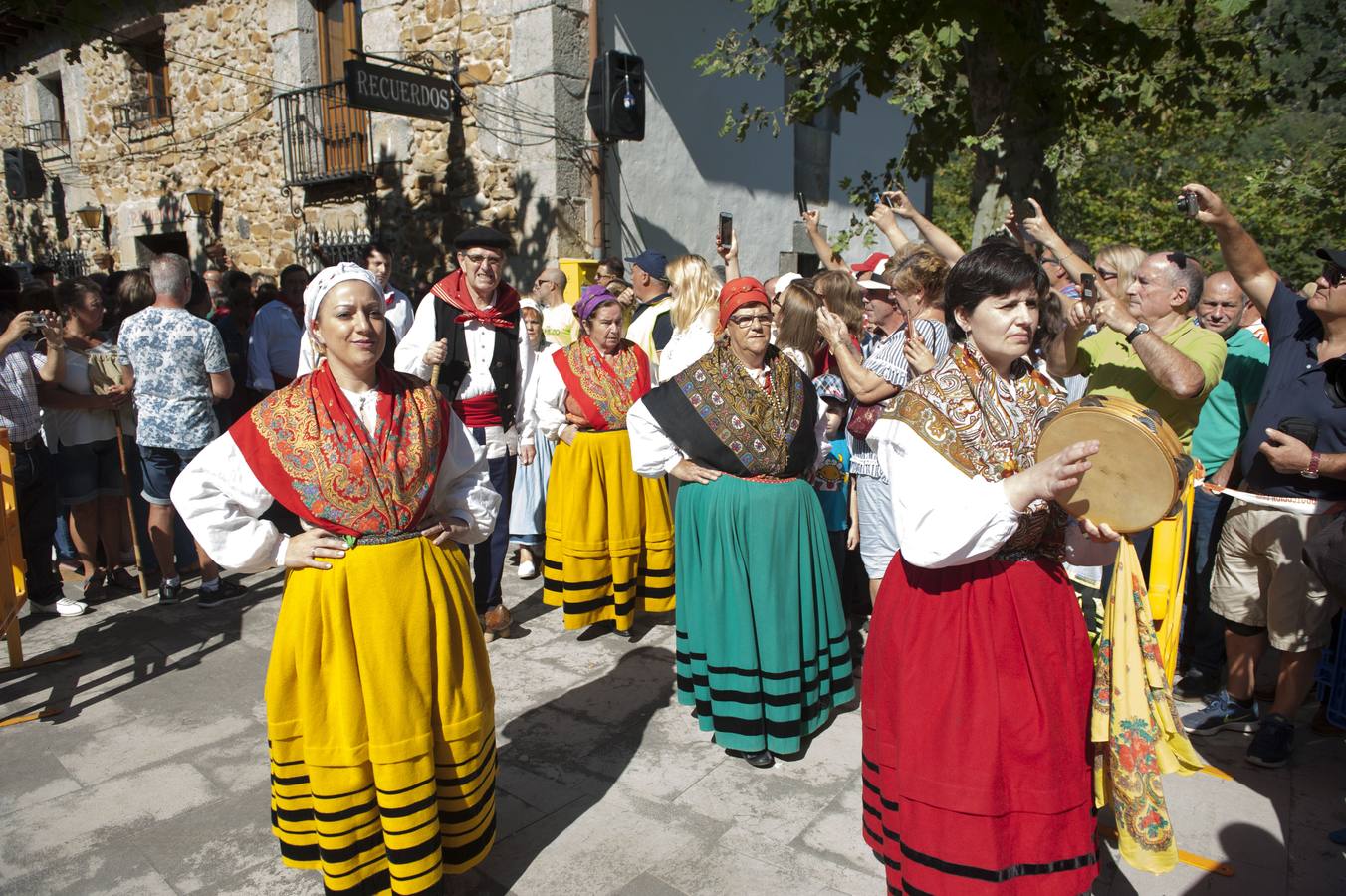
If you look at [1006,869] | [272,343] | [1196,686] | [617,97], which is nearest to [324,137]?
[617,97]

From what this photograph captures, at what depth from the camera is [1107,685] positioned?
7.63 feet

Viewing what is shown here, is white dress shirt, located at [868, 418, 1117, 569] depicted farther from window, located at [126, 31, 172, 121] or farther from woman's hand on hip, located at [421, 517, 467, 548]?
window, located at [126, 31, 172, 121]

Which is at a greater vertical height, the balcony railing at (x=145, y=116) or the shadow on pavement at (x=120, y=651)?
the balcony railing at (x=145, y=116)

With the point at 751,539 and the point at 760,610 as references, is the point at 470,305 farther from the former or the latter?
the point at 760,610

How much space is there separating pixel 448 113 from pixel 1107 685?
9.09 m

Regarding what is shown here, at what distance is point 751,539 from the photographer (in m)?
3.81

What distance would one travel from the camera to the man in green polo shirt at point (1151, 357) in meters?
3.58

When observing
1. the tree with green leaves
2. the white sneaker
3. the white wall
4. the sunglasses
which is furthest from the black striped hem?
the white wall

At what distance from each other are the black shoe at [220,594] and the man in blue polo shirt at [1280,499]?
5262 mm

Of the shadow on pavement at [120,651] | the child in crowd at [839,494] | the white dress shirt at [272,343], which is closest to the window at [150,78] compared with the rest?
the white dress shirt at [272,343]

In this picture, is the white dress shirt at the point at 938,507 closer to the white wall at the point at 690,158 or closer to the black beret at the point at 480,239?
the black beret at the point at 480,239

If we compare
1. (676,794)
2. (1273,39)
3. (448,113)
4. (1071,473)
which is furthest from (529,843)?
(1273,39)

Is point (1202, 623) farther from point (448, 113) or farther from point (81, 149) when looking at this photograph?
point (81, 149)

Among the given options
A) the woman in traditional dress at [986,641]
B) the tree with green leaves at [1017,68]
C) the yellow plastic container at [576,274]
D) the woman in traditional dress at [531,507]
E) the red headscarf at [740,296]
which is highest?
the tree with green leaves at [1017,68]
